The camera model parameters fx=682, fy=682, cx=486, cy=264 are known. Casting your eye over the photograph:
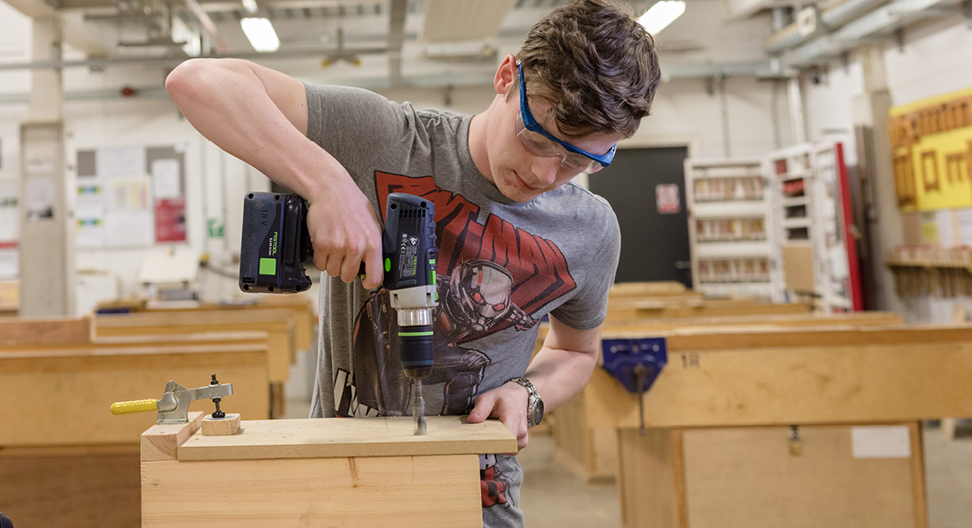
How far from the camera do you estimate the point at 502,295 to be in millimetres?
1115

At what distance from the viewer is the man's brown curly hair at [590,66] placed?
89cm

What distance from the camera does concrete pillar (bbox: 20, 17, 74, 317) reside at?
205 inches

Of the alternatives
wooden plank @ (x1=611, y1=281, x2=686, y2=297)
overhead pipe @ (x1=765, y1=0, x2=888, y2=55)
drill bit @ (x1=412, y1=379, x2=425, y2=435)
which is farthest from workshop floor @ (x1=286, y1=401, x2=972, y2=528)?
overhead pipe @ (x1=765, y1=0, x2=888, y2=55)

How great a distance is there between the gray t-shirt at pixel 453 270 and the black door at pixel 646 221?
268 inches

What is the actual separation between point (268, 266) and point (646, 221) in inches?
286

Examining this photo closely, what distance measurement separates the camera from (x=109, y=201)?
7.60 m

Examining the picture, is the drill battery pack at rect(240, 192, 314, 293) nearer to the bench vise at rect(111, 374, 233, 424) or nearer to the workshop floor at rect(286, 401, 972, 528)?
Result: the bench vise at rect(111, 374, 233, 424)

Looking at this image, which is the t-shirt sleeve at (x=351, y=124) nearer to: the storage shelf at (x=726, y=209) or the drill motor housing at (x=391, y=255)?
the drill motor housing at (x=391, y=255)

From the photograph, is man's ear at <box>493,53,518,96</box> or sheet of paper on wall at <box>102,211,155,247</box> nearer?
man's ear at <box>493,53,518,96</box>

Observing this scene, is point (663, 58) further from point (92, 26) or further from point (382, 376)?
point (382, 376)

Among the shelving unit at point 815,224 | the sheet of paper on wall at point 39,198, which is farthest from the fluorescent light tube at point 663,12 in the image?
the sheet of paper on wall at point 39,198

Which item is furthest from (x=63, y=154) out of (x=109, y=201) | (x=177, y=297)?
(x=109, y=201)

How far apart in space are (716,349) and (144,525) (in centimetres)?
188

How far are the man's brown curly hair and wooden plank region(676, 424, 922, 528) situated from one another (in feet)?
5.67
